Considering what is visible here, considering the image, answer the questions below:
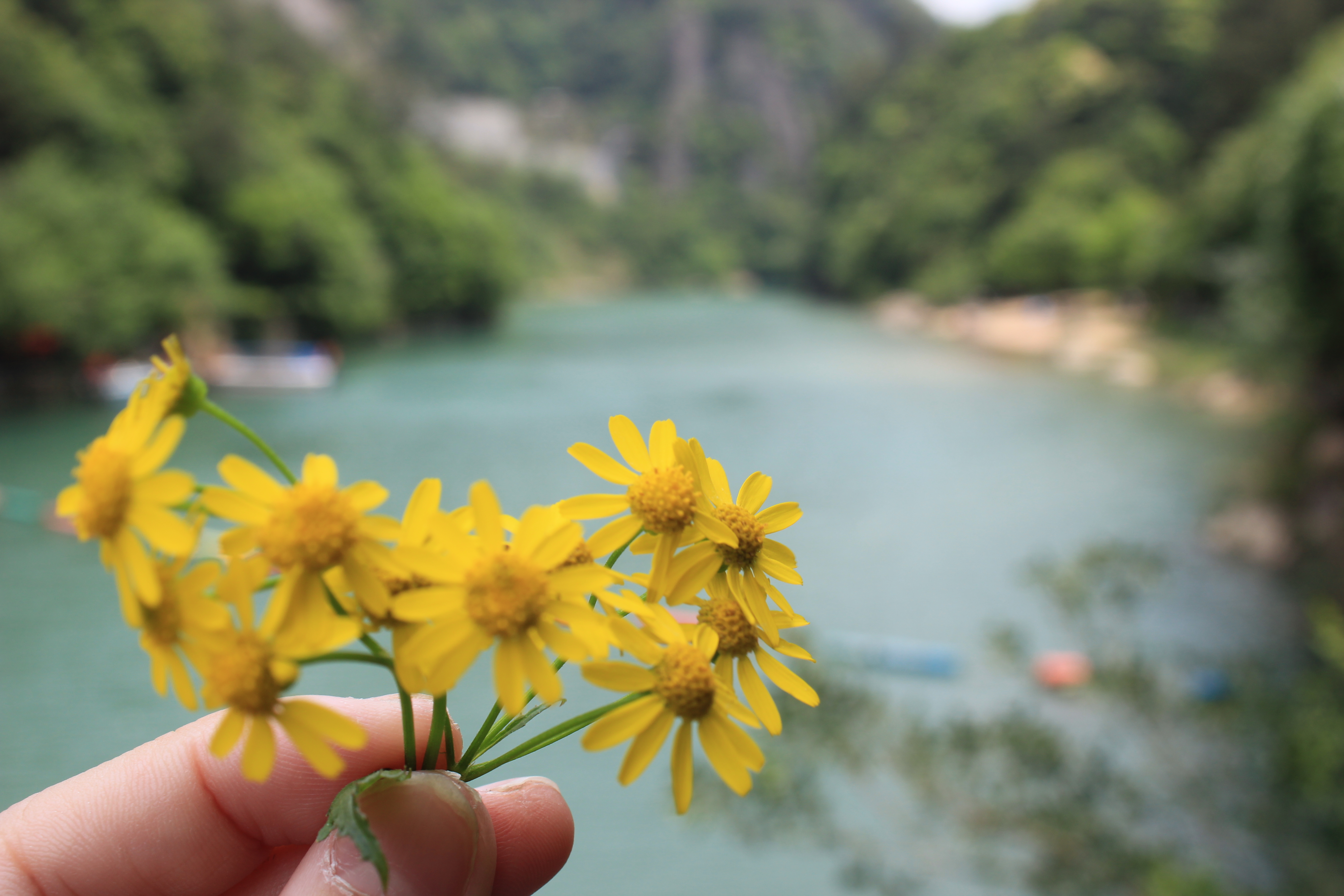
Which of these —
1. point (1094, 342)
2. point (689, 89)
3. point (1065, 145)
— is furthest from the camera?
point (689, 89)

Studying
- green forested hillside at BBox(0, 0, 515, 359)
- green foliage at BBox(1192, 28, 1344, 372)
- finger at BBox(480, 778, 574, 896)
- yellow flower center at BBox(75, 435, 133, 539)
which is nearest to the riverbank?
green foliage at BBox(1192, 28, 1344, 372)

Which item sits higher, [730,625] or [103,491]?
[103,491]

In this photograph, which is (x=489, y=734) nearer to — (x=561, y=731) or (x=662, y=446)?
(x=561, y=731)

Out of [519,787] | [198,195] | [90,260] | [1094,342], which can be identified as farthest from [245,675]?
[1094,342]

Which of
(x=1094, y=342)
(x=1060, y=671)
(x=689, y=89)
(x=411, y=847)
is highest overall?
(x=689, y=89)

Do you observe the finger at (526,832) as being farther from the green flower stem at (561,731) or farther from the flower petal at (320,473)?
the flower petal at (320,473)

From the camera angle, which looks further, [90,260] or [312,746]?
[90,260]

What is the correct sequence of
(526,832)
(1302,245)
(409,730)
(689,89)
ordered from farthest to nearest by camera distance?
(689,89), (1302,245), (526,832), (409,730)
